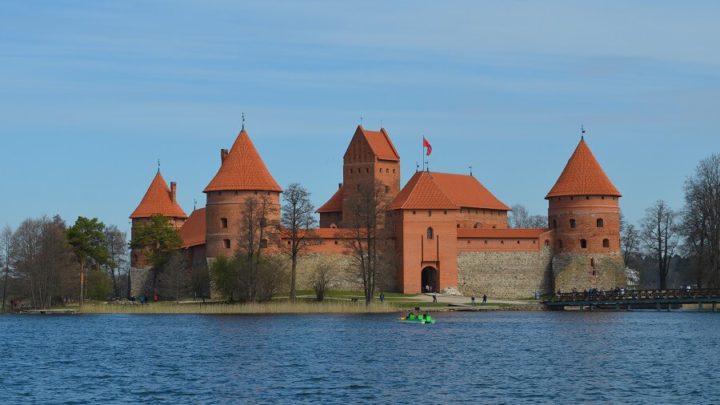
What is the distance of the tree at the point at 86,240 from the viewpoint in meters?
61.8

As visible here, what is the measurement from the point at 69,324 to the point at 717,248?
2886 centimetres

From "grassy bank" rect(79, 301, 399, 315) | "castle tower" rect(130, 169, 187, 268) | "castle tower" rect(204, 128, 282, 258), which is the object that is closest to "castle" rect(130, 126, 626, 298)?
"castle tower" rect(204, 128, 282, 258)

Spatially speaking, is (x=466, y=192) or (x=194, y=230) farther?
(x=466, y=192)

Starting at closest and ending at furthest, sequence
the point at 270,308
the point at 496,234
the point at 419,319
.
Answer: the point at 419,319 → the point at 270,308 → the point at 496,234

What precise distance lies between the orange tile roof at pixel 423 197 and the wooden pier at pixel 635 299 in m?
7.68

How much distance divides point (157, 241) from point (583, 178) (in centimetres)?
2254

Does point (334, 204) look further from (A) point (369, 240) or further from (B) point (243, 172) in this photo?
(A) point (369, 240)

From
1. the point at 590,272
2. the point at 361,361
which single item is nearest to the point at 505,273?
the point at 590,272

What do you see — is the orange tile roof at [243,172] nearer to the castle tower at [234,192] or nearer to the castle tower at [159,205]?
the castle tower at [234,192]

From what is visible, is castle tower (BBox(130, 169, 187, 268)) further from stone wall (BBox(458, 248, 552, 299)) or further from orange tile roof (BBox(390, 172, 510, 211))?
stone wall (BBox(458, 248, 552, 299))

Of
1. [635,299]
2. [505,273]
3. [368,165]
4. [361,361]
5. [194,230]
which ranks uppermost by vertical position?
[368,165]

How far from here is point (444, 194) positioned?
65.1m

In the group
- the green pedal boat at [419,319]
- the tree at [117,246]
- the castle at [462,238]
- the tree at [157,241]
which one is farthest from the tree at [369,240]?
the tree at [117,246]

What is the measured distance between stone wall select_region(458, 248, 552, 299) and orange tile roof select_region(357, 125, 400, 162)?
27.5 ft
